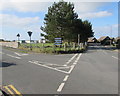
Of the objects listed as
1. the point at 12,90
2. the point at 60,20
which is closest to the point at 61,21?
the point at 60,20

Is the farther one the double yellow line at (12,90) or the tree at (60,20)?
the tree at (60,20)

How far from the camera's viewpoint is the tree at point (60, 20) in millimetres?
34438

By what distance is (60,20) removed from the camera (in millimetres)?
34250

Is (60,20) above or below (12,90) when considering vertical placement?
above

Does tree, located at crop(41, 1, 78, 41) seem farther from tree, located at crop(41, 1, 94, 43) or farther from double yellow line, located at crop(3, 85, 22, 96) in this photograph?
double yellow line, located at crop(3, 85, 22, 96)

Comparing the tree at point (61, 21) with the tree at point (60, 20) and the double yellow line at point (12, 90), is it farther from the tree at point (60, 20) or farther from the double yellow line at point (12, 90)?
the double yellow line at point (12, 90)

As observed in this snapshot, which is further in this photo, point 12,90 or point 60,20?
point 60,20

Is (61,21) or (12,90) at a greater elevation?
(61,21)

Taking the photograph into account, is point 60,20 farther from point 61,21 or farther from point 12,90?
point 12,90

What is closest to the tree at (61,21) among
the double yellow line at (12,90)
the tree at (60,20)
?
the tree at (60,20)

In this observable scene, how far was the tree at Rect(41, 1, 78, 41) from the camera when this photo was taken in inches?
1356

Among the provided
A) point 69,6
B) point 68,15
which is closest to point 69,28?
point 68,15

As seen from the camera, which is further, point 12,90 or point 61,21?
point 61,21

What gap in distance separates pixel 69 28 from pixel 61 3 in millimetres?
8198
